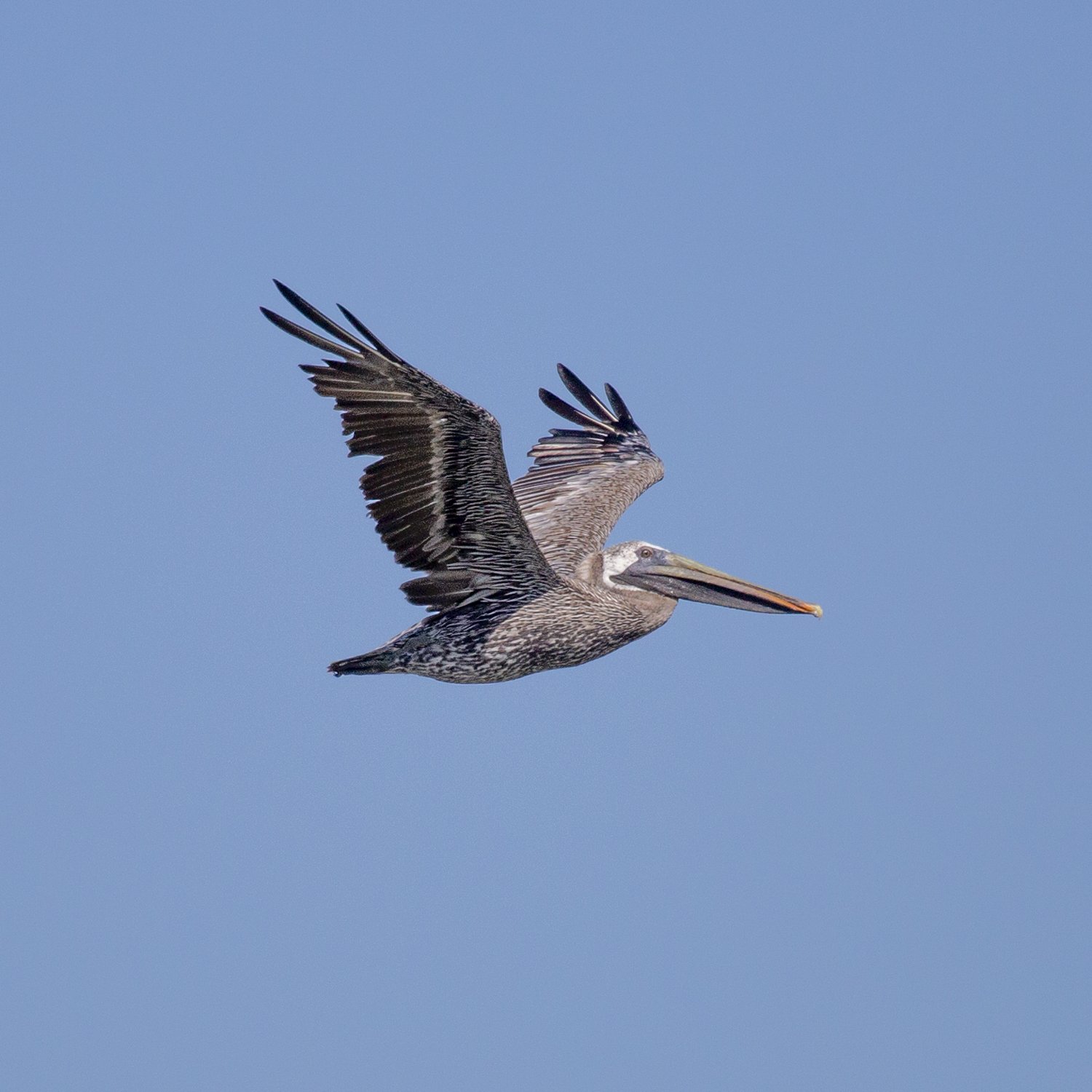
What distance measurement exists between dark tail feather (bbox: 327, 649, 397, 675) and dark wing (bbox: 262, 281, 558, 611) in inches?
16.9

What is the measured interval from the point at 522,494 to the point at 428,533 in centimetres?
329

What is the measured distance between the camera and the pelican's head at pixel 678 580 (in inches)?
490

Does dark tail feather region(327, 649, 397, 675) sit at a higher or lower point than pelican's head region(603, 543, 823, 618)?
lower

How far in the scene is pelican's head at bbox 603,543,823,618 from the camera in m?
12.4

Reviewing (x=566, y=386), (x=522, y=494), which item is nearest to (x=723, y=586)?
(x=522, y=494)

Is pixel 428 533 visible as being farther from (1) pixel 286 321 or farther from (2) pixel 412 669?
(1) pixel 286 321

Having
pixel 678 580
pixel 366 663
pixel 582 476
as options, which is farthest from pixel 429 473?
pixel 582 476

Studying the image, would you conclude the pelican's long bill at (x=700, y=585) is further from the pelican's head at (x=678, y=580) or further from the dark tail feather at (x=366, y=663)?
the dark tail feather at (x=366, y=663)

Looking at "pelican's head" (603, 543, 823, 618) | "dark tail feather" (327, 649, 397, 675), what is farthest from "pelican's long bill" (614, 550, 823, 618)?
"dark tail feather" (327, 649, 397, 675)

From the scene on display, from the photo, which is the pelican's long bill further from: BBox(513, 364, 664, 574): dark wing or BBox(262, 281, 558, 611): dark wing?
BBox(262, 281, 558, 611): dark wing

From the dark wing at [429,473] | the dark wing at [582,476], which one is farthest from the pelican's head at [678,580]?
the dark wing at [429,473]

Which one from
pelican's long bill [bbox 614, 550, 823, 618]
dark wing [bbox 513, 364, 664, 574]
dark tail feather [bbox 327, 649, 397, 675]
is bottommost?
dark tail feather [bbox 327, 649, 397, 675]

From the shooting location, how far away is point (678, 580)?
12508mm

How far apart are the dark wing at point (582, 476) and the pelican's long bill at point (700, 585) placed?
0.52m
